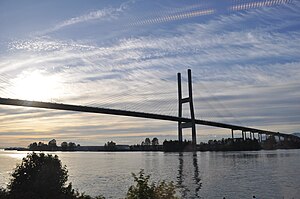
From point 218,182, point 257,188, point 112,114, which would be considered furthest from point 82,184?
point 112,114

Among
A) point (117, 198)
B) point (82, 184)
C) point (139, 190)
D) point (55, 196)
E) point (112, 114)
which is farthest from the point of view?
point (112, 114)

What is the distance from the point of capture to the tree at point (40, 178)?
498 inches

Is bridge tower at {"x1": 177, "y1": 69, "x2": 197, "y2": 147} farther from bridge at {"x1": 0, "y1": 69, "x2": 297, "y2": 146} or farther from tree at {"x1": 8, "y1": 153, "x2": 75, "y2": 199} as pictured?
tree at {"x1": 8, "y1": 153, "x2": 75, "y2": 199}

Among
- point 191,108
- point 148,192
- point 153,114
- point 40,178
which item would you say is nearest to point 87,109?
point 153,114

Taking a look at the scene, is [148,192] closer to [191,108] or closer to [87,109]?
[87,109]

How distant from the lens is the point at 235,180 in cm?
2906

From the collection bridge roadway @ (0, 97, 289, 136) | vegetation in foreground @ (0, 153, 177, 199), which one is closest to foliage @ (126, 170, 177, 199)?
vegetation in foreground @ (0, 153, 177, 199)

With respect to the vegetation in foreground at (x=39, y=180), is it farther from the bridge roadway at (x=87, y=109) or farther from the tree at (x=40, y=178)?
the bridge roadway at (x=87, y=109)

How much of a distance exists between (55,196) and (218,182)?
17.8m

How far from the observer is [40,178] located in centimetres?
1283

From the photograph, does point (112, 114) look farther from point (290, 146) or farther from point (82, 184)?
point (290, 146)

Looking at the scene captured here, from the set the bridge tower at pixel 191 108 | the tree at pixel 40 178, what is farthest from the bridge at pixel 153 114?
the tree at pixel 40 178

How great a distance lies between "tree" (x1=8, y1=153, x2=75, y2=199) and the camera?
12648mm

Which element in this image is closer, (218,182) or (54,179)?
(54,179)
